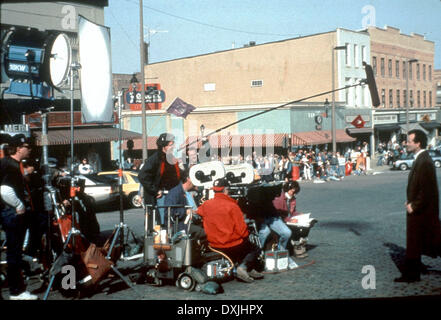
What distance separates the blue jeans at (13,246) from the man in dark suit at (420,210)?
424 centimetres

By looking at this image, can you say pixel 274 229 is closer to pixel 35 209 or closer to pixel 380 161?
pixel 35 209

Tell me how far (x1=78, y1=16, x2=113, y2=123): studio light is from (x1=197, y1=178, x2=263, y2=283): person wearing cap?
1982 mm

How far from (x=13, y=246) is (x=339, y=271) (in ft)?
12.9

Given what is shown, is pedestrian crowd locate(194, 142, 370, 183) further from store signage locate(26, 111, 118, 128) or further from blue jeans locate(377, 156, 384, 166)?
store signage locate(26, 111, 118, 128)

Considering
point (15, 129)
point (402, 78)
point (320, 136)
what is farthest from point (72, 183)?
point (320, 136)

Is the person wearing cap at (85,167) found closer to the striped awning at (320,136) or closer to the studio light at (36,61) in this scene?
the studio light at (36,61)

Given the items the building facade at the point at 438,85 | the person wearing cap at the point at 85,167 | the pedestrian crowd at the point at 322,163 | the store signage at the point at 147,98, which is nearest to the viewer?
the store signage at the point at 147,98

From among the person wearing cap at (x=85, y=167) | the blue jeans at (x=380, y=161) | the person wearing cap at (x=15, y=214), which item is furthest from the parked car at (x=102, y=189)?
the blue jeans at (x=380, y=161)

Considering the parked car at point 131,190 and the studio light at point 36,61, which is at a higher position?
the studio light at point 36,61

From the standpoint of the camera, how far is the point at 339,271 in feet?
21.5

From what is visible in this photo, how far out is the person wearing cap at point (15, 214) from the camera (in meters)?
5.34

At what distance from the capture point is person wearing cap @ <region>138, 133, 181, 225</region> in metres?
6.91

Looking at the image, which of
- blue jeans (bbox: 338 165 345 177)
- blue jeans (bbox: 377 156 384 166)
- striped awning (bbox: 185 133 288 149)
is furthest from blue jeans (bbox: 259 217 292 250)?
blue jeans (bbox: 338 165 345 177)
